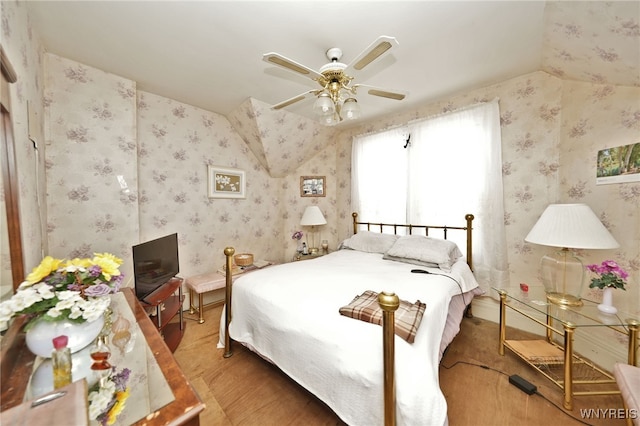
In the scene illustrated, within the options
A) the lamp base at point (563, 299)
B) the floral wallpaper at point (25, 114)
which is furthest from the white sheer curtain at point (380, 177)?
the floral wallpaper at point (25, 114)

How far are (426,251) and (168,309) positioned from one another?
260 centimetres

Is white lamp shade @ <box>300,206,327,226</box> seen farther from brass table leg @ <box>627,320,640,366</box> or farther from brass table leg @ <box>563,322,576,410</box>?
brass table leg @ <box>627,320,640,366</box>

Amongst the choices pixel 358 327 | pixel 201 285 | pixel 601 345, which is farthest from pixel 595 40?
pixel 201 285

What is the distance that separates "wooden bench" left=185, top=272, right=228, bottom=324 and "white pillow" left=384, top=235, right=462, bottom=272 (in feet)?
6.57

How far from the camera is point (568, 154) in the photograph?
208 centimetres

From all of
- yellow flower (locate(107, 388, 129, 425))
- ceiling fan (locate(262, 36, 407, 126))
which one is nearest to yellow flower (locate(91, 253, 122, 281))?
yellow flower (locate(107, 388, 129, 425))

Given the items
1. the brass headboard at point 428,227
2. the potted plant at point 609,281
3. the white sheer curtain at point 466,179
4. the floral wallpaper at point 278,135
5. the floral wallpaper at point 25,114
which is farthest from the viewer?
the floral wallpaper at point 278,135

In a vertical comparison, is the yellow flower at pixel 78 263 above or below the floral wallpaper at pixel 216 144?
below

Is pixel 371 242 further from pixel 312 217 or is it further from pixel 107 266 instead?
pixel 107 266

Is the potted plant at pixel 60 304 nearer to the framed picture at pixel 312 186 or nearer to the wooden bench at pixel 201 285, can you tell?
the wooden bench at pixel 201 285

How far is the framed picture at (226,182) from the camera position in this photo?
10.0 ft

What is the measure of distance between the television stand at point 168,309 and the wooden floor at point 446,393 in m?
0.17

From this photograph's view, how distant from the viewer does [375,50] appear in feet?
4.09

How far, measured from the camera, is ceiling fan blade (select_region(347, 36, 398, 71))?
3.78 feet
